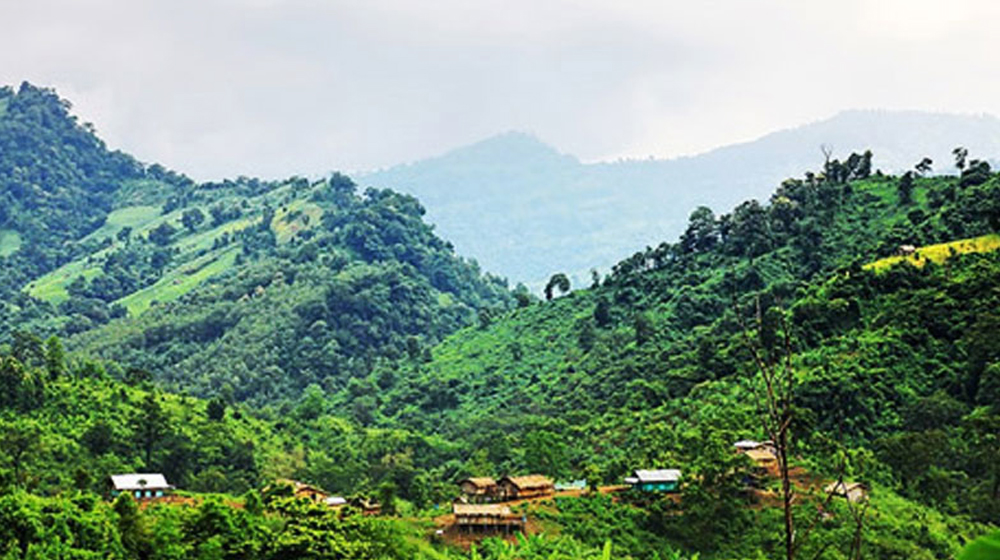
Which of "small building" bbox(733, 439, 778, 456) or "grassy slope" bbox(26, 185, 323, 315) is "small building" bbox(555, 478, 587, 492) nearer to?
"small building" bbox(733, 439, 778, 456)

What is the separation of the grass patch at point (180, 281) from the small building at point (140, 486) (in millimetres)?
75187

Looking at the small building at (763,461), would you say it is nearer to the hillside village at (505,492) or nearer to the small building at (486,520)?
the hillside village at (505,492)

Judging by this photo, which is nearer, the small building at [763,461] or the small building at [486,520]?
the small building at [486,520]

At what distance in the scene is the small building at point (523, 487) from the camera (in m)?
43.8

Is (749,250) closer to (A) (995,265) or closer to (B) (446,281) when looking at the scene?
(A) (995,265)

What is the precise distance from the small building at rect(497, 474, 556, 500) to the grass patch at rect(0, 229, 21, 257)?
117777 mm

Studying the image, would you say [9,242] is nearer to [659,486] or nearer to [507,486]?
[507,486]

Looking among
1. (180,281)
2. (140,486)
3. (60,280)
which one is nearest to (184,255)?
(180,281)

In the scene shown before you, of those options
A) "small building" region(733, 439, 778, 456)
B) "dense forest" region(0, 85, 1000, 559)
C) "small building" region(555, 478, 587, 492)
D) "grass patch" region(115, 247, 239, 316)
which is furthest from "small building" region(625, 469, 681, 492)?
"grass patch" region(115, 247, 239, 316)

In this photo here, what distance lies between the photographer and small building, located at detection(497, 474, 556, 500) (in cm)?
4378

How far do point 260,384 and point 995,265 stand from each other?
6025 cm

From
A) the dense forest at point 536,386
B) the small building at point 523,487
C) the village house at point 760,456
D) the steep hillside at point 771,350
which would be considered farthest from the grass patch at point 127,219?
the village house at point 760,456

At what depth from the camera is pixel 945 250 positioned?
59.3m

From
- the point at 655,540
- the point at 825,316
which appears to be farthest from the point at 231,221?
the point at 655,540
